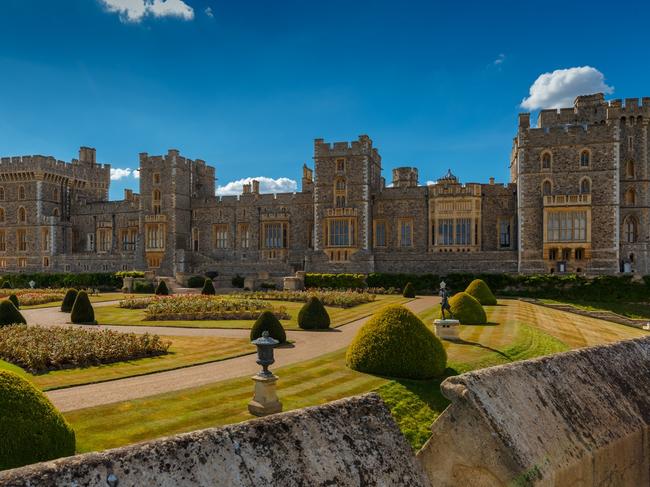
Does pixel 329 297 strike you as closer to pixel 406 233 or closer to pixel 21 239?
pixel 406 233

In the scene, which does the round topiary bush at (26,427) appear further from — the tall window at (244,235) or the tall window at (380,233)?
the tall window at (244,235)

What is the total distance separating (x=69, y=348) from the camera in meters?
15.0

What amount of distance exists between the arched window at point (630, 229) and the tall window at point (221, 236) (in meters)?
38.0

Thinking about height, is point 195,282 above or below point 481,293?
below

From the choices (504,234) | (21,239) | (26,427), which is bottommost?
(26,427)

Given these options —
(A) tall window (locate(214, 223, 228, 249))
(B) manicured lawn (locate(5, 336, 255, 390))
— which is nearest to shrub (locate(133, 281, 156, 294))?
(A) tall window (locate(214, 223, 228, 249))

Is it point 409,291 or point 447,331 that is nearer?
point 447,331

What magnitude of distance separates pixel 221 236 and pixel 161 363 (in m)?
42.0

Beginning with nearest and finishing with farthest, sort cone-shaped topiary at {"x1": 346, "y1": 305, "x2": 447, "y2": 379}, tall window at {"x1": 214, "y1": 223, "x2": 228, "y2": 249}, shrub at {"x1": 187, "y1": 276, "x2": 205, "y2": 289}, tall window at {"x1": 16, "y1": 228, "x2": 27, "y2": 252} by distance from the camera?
cone-shaped topiary at {"x1": 346, "y1": 305, "x2": 447, "y2": 379} < shrub at {"x1": 187, "y1": 276, "x2": 205, "y2": 289} < tall window at {"x1": 214, "y1": 223, "x2": 228, "y2": 249} < tall window at {"x1": 16, "y1": 228, "x2": 27, "y2": 252}

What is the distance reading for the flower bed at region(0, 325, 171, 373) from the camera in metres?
14.4

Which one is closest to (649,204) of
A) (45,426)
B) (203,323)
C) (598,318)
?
(598,318)

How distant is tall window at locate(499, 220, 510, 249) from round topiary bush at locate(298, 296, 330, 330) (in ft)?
97.5

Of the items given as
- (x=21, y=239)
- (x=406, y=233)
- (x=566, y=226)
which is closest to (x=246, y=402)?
(x=566, y=226)

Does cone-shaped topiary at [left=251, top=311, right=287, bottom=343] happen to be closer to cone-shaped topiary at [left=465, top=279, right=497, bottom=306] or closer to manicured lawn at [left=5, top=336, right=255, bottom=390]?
manicured lawn at [left=5, top=336, right=255, bottom=390]
